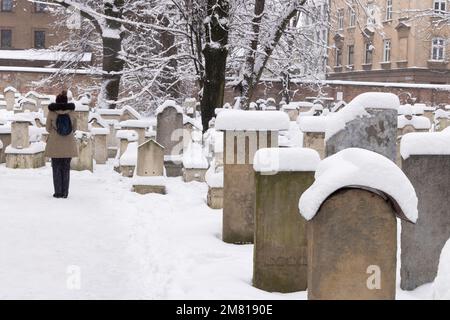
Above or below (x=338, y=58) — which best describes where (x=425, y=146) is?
below

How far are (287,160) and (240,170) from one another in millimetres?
2074

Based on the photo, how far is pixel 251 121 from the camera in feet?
27.7

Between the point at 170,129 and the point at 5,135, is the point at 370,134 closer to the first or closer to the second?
the point at 170,129

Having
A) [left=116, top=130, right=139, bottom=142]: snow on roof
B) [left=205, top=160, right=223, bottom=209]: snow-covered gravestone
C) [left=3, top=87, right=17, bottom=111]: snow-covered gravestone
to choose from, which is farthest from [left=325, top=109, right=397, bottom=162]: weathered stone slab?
[left=3, top=87, right=17, bottom=111]: snow-covered gravestone

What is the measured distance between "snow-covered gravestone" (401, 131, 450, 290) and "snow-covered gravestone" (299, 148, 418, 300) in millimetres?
1584

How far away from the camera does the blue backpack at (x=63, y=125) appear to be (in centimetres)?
1077

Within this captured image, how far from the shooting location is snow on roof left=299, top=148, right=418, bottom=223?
4477 millimetres

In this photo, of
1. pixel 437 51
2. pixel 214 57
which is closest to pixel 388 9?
pixel 437 51

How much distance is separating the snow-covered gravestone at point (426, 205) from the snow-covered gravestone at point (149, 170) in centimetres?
637

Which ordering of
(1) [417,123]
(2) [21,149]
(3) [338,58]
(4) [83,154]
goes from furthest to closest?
(3) [338,58] → (1) [417,123] → (4) [83,154] → (2) [21,149]

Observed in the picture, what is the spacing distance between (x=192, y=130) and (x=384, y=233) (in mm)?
11642

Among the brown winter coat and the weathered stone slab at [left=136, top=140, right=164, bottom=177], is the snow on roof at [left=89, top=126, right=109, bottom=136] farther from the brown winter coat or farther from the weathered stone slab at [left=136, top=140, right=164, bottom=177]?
the brown winter coat
